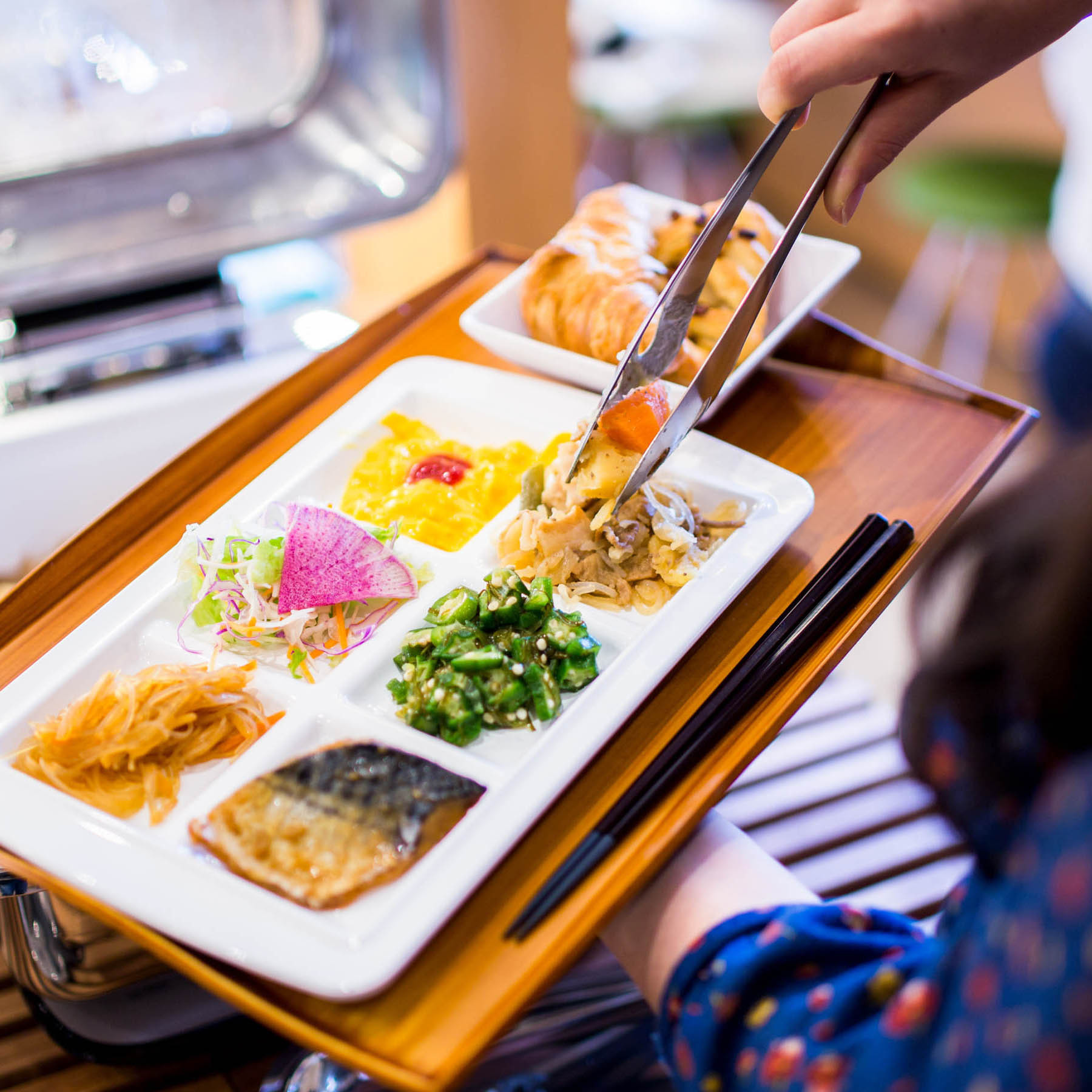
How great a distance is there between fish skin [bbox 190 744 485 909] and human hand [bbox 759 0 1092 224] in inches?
33.2

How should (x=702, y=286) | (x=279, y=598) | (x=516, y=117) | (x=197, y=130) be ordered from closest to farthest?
(x=279, y=598), (x=702, y=286), (x=197, y=130), (x=516, y=117)

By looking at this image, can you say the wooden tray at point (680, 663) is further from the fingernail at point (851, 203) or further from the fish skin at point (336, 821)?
the fingernail at point (851, 203)

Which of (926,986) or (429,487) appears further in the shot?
(429,487)

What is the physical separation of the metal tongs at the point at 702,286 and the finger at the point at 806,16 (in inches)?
3.6

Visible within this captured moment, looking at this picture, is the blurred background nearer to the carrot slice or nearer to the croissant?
the croissant

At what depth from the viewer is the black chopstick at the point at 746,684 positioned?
95 cm

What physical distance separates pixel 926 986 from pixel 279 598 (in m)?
0.77

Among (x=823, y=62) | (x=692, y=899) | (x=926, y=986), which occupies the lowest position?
(x=692, y=899)

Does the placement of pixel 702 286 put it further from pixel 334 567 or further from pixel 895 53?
pixel 334 567

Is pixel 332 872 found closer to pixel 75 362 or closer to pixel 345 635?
pixel 345 635

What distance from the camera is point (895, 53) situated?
1185 mm

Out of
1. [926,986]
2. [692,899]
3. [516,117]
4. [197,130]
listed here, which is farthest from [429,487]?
[516,117]

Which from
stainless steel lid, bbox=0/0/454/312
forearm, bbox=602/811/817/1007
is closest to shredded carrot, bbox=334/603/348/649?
forearm, bbox=602/811/817/1007

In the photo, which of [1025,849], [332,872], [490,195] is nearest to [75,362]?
[490,195]
